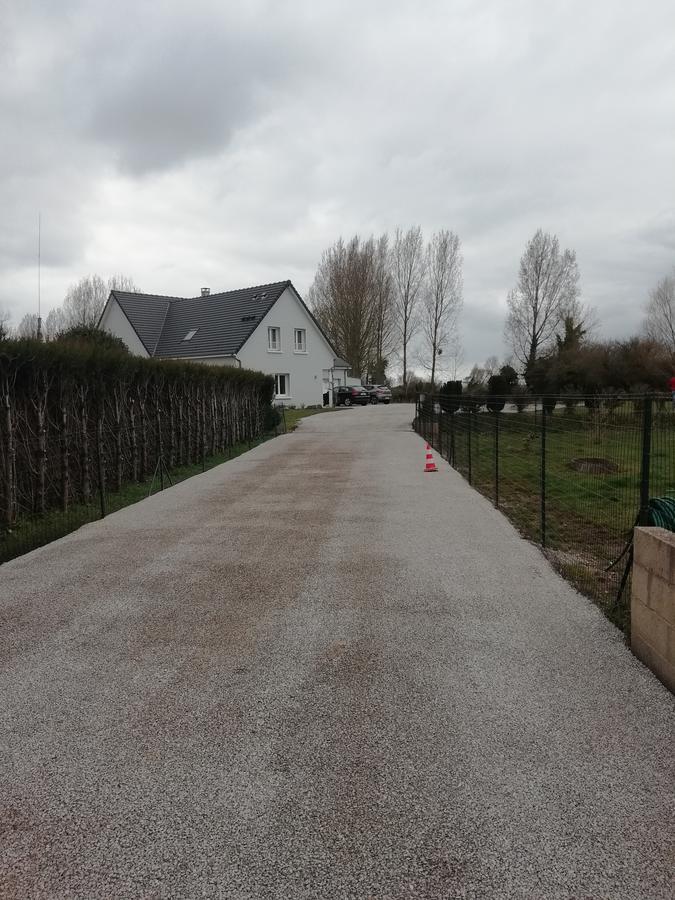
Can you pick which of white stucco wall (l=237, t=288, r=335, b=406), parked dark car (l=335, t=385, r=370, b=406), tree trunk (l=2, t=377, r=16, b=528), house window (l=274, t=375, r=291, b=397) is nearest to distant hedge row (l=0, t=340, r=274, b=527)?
tree trunk (l=2, t=377, r=16, b=528)

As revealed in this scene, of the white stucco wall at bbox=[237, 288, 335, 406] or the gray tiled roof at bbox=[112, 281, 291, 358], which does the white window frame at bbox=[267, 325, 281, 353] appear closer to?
the white stucco wall at bbox=[237, 288, 335, 406]

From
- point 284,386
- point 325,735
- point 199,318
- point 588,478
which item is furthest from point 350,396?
point 325,735

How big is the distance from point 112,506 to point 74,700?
22.3 ft

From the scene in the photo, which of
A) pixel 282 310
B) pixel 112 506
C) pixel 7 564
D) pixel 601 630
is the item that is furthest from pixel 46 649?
pixel 282 310

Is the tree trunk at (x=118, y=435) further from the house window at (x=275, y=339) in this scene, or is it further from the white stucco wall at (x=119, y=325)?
the white stucco wall at (x=119, y=325)

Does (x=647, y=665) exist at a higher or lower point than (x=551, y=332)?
lower

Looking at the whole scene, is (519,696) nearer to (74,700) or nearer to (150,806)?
(150,806)

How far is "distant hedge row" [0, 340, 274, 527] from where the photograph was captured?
27.7ft

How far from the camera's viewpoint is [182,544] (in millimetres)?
7348

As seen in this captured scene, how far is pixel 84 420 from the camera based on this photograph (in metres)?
10.0

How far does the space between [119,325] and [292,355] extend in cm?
1078

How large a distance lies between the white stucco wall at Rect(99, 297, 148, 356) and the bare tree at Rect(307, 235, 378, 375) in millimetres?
20333

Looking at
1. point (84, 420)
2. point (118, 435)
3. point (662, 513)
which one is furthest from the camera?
point (118, 435)

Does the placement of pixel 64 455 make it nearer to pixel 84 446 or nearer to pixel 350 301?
pixel 84 446
